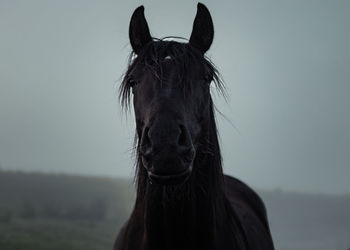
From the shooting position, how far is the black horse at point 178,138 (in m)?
2.46

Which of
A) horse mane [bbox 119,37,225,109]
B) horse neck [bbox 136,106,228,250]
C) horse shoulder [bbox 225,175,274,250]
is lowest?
horse shoulder [bbox 225,175,274,250]

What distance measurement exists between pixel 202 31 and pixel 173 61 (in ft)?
1.86

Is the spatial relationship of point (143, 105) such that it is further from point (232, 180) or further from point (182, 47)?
point (232, 180)

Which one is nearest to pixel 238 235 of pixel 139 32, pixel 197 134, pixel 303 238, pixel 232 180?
pixel 197 134

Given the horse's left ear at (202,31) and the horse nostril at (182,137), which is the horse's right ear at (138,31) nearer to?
the horse's left ear at (202,31)

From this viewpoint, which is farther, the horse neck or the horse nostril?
the horse neck

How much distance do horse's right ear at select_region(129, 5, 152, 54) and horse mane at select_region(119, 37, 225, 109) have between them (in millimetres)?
132

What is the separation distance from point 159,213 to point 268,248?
7.05 ft

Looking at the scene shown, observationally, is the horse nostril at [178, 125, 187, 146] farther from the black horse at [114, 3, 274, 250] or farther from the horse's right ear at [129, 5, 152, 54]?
the horse's right ear at [129, 5, 152, 54]

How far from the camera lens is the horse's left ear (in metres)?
3.33

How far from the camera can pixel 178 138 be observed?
7.66 feet

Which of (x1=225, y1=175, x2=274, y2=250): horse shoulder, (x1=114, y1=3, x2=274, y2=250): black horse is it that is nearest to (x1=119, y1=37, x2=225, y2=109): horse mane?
(x1=114, y1=3, x2=274, y2=250): black horse

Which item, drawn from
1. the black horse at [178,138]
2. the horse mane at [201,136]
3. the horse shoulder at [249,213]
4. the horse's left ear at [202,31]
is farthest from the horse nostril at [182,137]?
the horse shoulder at [249,213]

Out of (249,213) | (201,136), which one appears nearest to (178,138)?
(201,136)
